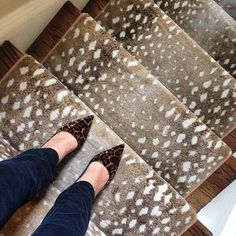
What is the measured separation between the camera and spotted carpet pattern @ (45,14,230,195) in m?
1.73

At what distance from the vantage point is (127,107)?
5.70 ft

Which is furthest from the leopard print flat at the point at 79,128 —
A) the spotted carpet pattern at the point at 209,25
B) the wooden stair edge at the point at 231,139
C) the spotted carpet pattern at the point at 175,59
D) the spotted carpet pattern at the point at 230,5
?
the spotted carpet pattern at the point at 230,5

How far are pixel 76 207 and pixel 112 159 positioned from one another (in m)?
0.31

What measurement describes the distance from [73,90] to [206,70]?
0.60 metres

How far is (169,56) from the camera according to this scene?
192 cm

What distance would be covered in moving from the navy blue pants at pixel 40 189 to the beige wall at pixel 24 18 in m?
0.46

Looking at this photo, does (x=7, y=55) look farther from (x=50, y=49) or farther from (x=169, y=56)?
(x=169, y=56)

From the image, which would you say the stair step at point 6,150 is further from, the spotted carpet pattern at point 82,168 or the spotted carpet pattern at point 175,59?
the spotted carpet pattern at point 175,59

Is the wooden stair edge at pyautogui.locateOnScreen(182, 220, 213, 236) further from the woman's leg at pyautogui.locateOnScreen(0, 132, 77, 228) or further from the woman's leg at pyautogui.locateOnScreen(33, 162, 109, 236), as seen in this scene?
the woman's leg at pyautogui.locateOnScreen(0, 132, 77, 228)

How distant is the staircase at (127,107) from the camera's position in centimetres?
160

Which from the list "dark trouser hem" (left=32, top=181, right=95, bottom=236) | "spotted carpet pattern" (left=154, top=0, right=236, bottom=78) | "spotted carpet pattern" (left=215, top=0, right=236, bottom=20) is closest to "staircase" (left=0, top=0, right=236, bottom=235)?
"dark trouser hem" (left=32, top=181, right=95, bottom=236)

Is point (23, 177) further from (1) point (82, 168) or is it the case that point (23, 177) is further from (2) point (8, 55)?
(2) point (8, 55)

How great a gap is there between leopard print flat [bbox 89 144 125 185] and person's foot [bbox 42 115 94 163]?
10 centimetres

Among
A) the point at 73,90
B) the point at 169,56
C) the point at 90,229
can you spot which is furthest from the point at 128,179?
the point at 169,56
